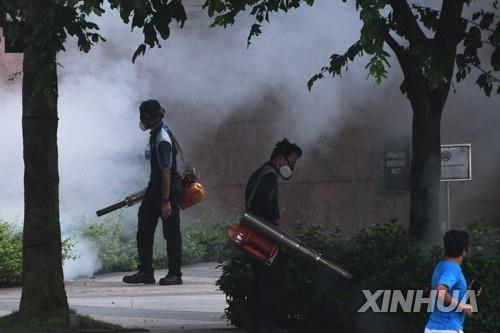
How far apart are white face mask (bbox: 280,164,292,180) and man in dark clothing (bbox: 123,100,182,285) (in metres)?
2.07

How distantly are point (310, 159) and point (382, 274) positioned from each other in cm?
842

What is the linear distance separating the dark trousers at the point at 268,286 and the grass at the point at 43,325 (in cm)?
119

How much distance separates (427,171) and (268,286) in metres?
1.48

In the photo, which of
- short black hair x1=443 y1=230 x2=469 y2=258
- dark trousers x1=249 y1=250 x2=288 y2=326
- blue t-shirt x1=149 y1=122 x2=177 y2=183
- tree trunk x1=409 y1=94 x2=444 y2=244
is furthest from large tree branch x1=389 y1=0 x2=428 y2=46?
blue t-shirt x1=149 y1=122 x2=177 y2=183

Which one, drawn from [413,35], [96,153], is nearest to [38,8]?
[413,35]

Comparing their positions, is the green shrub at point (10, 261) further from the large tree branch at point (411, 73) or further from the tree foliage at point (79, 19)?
the large tree branch at point (411, 73)

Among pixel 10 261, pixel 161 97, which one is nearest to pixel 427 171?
pixel 10 261

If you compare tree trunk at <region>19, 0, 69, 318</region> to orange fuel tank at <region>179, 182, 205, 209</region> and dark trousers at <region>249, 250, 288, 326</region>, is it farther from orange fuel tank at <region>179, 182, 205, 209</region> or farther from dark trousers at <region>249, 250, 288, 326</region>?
orange fuel tank at <region>179, 182, 205, 209</region>

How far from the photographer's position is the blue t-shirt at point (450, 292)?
7.24m

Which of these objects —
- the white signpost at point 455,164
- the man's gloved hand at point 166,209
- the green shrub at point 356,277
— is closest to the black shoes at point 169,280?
the man's gloved hand at point 166,209

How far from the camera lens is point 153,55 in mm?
17219

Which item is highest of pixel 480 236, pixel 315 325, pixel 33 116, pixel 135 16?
pixel 135 16

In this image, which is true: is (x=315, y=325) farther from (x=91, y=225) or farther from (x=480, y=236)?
(x=91, y=225)

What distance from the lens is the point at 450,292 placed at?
7230mm
